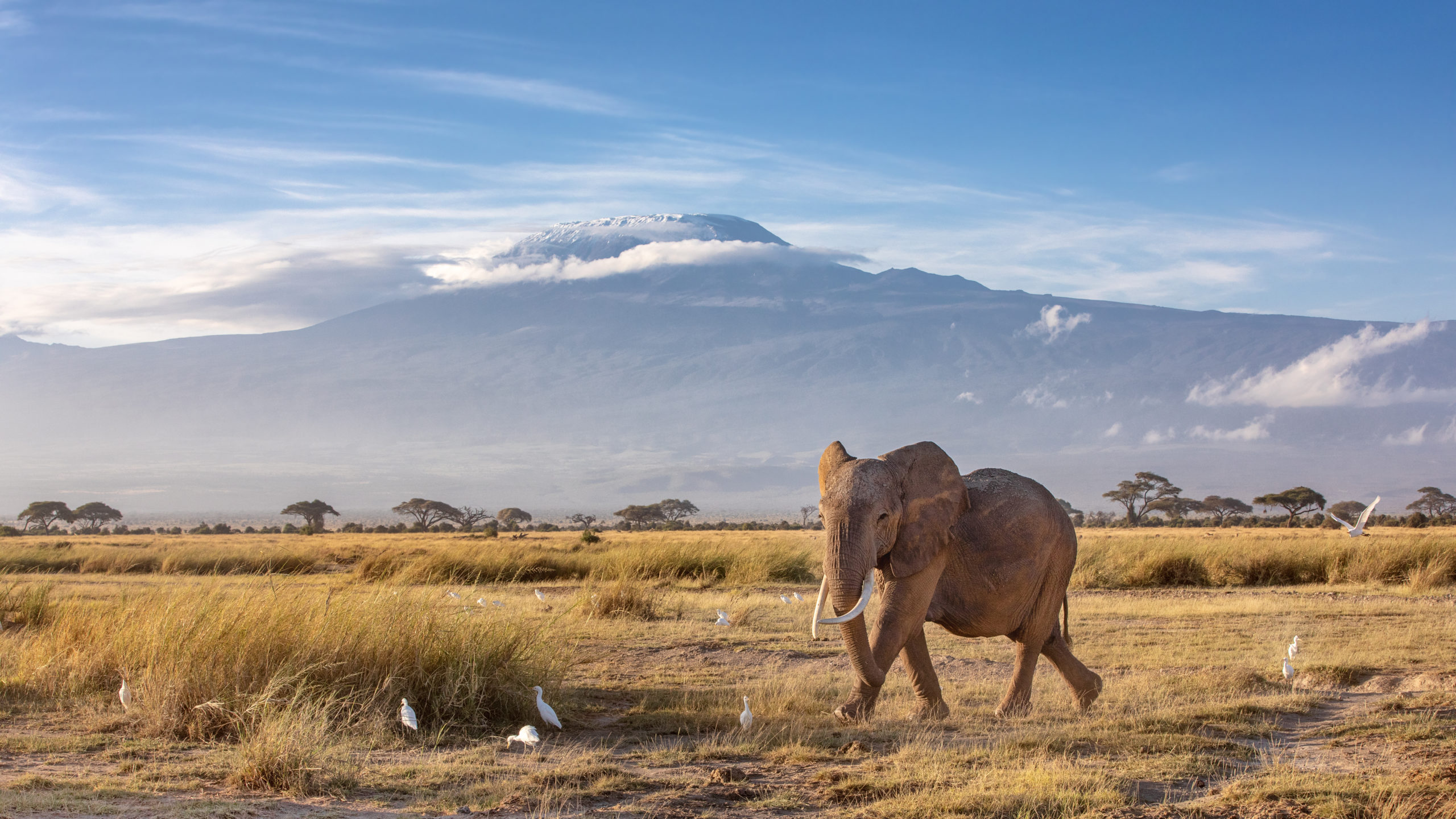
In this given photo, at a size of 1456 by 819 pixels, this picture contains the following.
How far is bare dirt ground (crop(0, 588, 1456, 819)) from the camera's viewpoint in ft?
22.4

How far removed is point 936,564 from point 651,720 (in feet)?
9.56

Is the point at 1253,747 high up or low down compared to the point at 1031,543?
down

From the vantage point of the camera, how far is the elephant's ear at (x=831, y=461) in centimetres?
935

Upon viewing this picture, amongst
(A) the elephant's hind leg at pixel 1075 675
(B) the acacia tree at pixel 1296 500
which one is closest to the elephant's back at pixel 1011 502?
(A) the elephant's hind leg at pixel 1075 675

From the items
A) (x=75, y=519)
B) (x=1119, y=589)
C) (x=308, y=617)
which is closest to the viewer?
(x=308, y=617)

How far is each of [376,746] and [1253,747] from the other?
6701 millimetres

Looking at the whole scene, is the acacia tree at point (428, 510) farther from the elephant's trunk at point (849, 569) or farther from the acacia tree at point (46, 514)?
the elephant's trunk at point (849, 569)

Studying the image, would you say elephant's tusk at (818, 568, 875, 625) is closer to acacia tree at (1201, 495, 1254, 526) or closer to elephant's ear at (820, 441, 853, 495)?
elephant's ear at (820, 441, 853, 495)

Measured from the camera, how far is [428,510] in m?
96.1

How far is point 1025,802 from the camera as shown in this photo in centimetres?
672

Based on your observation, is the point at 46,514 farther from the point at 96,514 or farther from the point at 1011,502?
the point at 1011,502

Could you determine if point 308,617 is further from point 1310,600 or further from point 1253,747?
point 1310,600

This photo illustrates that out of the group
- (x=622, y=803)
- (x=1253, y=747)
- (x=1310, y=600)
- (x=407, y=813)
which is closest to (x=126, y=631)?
(x=407, y=813)

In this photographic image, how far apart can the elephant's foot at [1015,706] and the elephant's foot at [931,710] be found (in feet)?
1.55
